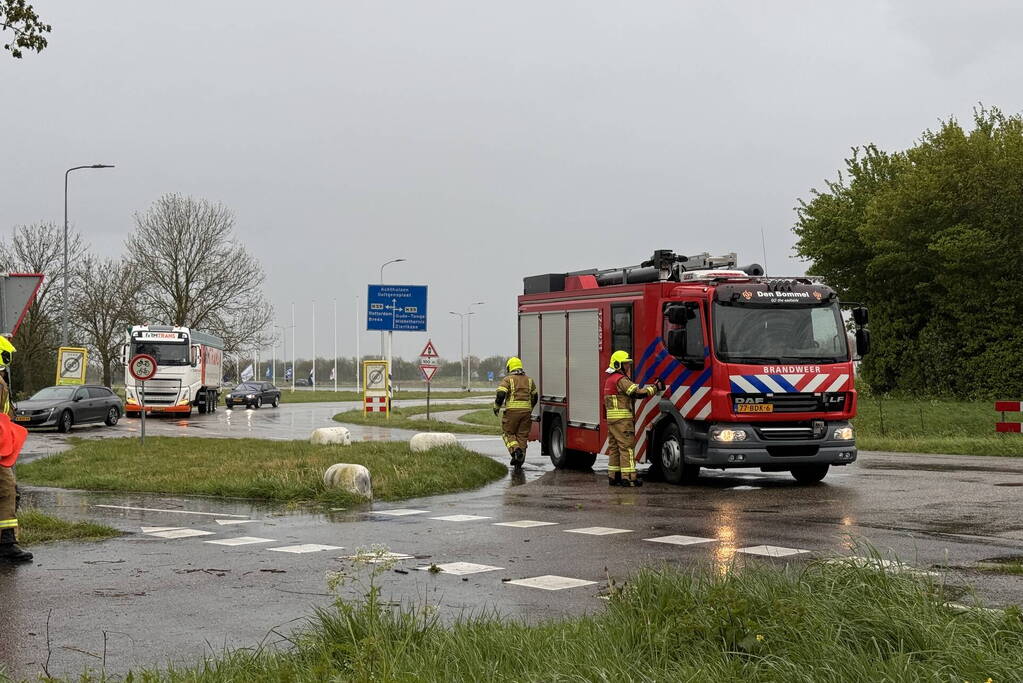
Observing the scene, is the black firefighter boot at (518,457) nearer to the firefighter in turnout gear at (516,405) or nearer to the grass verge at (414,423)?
the firefighter in turnout gear at (516,405)

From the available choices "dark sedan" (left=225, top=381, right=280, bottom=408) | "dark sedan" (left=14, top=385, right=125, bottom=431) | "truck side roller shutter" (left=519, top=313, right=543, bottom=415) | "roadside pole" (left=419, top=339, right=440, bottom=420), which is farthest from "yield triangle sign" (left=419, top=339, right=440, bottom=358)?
"dark sedan" (left=225, top=381, right=280, bottom=408)

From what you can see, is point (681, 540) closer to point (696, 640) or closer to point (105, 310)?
point (696, 640)

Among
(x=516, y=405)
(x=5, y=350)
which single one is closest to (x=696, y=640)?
(x=5, y=350)

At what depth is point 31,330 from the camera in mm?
49969

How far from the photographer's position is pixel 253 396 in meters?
61.4

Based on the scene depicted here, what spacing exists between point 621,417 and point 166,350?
33628 mm

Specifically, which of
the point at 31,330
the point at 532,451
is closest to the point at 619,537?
the point at 532,451

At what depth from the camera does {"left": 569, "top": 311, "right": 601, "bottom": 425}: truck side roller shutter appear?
1739 cm

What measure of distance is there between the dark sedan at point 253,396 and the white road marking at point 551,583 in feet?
179

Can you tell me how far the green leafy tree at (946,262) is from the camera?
42.4 metres

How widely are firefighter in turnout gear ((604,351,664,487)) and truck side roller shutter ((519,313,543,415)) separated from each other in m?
3.73

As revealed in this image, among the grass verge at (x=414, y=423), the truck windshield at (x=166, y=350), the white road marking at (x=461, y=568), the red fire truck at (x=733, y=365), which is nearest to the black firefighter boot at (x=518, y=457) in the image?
the red fire truck at (x=733, y=365)

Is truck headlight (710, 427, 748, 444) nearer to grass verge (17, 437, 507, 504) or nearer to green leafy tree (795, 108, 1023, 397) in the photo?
grass verge (17, 437, 507, 504)

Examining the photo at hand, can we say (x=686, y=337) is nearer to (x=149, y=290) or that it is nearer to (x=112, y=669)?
(x=112, y=669)
